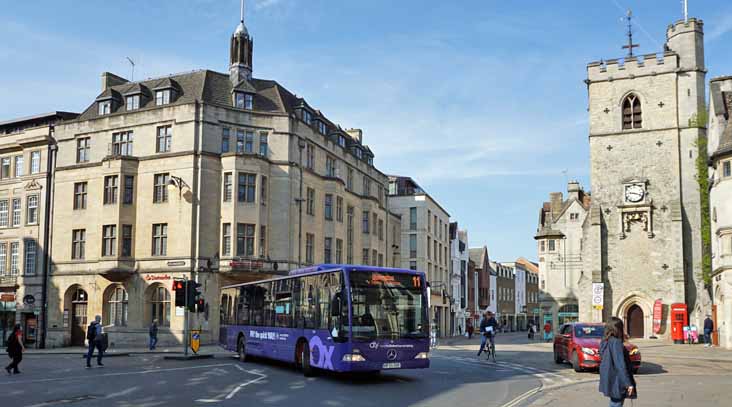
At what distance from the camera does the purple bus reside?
1695 centimetres

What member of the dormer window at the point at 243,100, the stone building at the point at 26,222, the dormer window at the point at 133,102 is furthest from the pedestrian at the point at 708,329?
the stone building at the point at 26,222

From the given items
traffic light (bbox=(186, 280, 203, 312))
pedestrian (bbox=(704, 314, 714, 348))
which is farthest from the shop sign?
pedestrian (bbox=(704, 314, 714, 348))

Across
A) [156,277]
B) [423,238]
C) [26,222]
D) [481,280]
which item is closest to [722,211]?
[156,277]

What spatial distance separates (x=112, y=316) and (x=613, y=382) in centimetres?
3587

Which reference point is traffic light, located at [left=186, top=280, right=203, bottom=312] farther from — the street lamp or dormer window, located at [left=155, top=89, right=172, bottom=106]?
dormer window, located at [left=155, top=89, right=172, bottom=106]

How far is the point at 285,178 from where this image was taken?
135ft

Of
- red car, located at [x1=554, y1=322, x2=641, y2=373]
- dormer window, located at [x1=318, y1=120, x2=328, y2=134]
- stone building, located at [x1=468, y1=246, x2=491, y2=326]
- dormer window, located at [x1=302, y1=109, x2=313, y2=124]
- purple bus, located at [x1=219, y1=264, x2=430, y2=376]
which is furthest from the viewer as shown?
stone building, located at [x1=468, y1=246, x2=491, y2=326]

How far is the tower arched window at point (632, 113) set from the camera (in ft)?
153

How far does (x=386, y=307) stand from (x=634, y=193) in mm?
32521

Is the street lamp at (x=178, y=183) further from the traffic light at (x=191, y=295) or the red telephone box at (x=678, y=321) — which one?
the red telephone box at (x=678, y=321)

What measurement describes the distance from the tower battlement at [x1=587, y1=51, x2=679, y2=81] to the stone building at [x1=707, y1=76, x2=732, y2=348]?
6278mm

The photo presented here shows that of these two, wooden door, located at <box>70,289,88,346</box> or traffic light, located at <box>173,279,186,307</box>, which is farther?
wooden door, located at <box>70,289,88,346</box>

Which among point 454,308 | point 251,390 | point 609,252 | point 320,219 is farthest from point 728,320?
point 454,308

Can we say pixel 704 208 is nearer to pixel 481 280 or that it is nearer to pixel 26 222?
pixel 26 222
